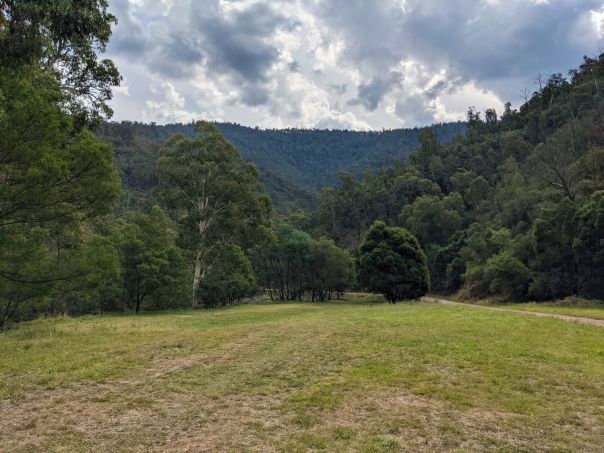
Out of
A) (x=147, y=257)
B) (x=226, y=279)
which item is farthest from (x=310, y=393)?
(x=226, y=279)

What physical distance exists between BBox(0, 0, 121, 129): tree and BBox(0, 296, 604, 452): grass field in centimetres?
941

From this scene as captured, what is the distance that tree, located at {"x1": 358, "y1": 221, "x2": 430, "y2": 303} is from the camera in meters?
46.5

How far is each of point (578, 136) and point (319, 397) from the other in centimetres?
8441

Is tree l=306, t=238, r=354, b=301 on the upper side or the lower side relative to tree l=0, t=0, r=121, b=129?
lower

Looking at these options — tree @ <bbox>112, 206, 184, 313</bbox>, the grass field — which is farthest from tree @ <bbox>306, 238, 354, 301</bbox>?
the grass field

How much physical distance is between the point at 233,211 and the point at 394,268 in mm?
18412

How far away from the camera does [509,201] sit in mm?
70188

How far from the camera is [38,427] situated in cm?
663

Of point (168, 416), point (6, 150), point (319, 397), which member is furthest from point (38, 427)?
point (6, 150)

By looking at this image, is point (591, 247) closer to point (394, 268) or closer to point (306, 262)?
point (394, 268)

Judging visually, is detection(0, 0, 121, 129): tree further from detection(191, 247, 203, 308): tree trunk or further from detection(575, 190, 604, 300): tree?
detection(575, 190, 604, 300): tree

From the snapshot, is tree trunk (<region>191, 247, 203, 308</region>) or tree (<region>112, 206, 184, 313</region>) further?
tree trunk (<region>191, 247, 203, 308</region>)

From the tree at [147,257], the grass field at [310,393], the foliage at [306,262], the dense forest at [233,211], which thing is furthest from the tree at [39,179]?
the foliage at [306,262]

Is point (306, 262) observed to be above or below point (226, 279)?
above
